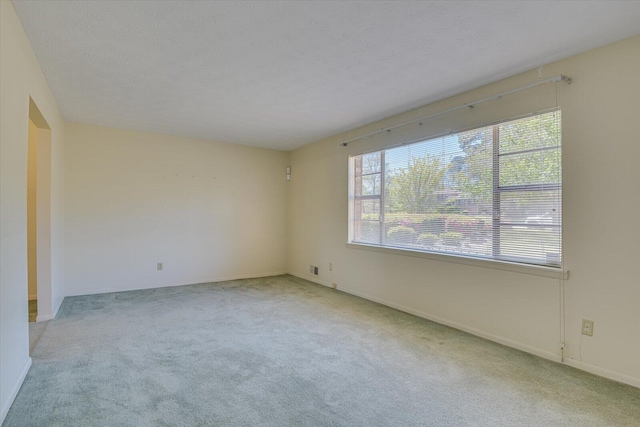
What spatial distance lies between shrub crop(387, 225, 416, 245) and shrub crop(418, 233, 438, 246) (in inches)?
4.2

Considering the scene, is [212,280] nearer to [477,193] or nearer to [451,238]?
[451,238]

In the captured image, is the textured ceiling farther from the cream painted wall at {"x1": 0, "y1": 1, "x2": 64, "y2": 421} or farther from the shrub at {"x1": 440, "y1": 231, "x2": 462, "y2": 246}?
the shrub at {"x1": 440, "y1": 231, "x2": 462, "y2": 246}

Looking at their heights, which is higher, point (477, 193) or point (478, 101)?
point (478, 101)

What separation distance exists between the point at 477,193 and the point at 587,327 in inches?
55.2

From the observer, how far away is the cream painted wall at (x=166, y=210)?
184 inches

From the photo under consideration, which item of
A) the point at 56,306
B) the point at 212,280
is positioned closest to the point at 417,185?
the point at 212,280

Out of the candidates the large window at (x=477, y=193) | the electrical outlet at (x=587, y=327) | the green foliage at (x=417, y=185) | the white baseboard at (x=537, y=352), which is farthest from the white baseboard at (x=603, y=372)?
the green foliage at (x=417, y=185)

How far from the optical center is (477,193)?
3.30 metres

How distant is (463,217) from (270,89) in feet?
7.75

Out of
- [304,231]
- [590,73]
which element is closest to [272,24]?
[590,73]

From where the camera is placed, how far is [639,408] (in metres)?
2.02

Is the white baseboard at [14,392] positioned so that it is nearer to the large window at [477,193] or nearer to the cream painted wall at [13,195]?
the cream painted wall at [13,195]

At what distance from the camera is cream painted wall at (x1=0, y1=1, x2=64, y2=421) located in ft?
6.21

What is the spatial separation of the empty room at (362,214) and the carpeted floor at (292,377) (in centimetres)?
2
